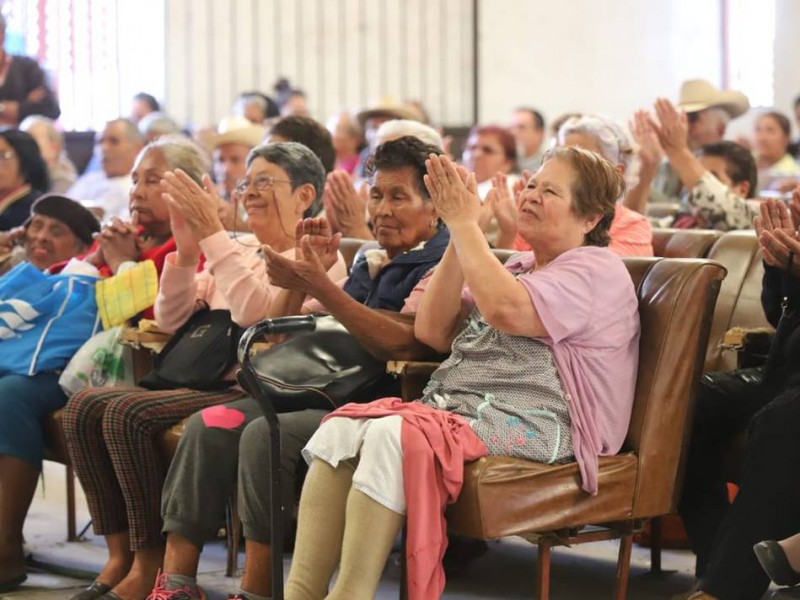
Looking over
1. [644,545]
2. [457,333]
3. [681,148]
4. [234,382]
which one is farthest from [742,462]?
[681,148]

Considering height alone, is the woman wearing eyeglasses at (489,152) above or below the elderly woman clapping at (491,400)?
above

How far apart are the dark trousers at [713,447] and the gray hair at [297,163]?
1140mm

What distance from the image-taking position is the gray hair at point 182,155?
13.1 ft

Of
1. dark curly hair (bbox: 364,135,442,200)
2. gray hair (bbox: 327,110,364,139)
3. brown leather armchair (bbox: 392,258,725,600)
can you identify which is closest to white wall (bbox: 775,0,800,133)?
gray hair (bbox: 327,110,364,139)

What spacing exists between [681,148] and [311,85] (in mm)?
5717

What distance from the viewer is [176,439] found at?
3.37 m

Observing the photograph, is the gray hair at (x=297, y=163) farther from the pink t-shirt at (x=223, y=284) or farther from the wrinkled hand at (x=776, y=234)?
the wrinkled hand at (x=776, y=234)

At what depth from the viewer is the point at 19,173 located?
521cm

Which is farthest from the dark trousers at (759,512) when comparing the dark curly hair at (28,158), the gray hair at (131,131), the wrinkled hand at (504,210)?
the gray hair at (131,131)

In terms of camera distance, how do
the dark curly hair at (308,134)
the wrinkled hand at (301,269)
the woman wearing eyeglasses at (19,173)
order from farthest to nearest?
the woman wearing eyeglasses at (19,173) → the dark curly hair at (308,134) → the wrinkled hand at (301,269)

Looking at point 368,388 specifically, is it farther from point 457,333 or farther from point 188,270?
point 188,270

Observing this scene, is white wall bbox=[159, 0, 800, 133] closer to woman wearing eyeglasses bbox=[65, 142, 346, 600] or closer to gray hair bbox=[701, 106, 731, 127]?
gray hair bbox=[701, 106, 731, 127]

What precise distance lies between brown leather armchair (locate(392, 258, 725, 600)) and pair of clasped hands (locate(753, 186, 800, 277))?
24 cm

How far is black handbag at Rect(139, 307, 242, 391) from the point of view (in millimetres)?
3543
